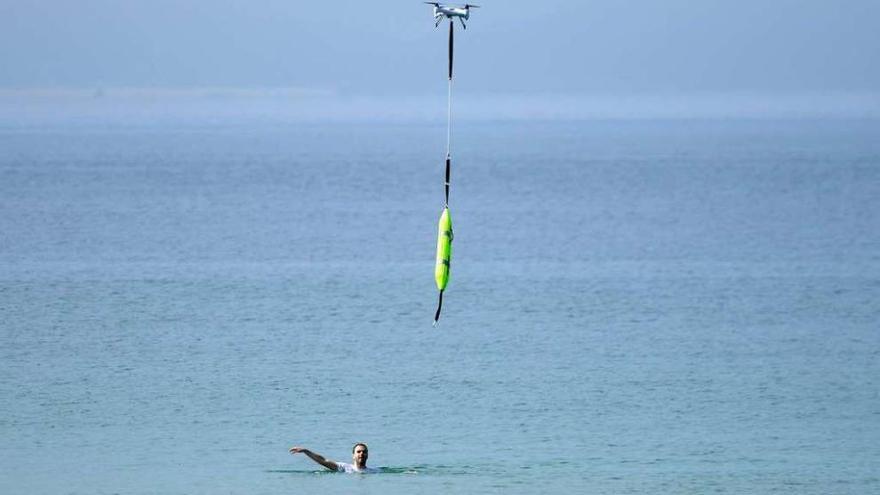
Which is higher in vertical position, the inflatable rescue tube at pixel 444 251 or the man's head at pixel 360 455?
the inflatable rescue tube at pixel 444 251

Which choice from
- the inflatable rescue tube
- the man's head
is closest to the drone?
the inflatable rescue tube

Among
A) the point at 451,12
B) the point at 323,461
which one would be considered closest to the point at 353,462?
the point at 323,461

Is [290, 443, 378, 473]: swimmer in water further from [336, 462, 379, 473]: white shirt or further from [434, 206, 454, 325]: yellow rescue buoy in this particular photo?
[434, 206, 454, 325]: yellow rescue buoy

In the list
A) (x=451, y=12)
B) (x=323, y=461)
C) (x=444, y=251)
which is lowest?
(x=323, y=461)

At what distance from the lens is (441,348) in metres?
39.3

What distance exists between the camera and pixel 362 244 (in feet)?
213

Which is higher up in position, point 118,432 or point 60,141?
point 60,141

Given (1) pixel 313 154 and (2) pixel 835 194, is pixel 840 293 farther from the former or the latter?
(1) pixel 313 154

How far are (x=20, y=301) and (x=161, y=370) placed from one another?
11.5 m

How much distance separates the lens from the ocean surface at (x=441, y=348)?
2750 centimetres

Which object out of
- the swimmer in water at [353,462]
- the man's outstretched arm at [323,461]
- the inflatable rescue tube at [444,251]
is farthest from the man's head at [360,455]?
the inflatable rescue tube at [444,251]

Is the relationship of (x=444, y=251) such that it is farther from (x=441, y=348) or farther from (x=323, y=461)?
(x=441, y=348)

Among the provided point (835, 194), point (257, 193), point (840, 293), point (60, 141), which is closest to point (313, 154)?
point (60, 141)

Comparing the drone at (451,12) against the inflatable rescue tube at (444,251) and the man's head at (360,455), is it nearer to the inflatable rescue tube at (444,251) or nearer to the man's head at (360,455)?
the inflatable rescue tube at (444,251)
